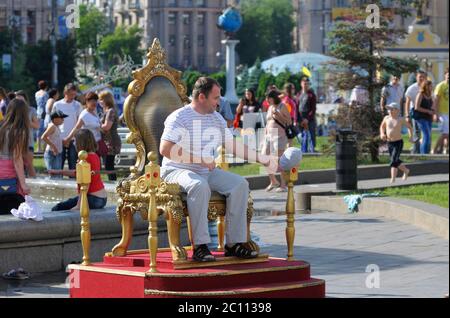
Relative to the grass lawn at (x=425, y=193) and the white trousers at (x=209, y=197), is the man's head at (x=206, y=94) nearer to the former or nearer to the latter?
the white trousers at (x=209, y=197)

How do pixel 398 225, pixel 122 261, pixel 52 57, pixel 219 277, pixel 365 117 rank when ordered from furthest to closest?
pixel 52 57 < pixel 365 117 < pixel 398 225 < pixel 122 261 < pixel 219 277

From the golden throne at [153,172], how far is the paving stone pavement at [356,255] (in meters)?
1.00

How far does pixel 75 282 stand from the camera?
11.0m

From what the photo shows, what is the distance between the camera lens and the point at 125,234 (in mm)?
11266

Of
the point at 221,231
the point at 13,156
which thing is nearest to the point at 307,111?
the point at 13,156

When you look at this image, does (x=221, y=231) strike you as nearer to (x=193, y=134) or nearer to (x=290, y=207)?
(x=290, y=207)

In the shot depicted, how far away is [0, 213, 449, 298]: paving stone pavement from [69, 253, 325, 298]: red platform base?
0.78m

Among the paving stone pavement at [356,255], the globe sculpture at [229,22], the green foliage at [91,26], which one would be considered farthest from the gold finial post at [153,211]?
the green foliage at [91,26]

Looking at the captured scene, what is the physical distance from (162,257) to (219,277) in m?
0.77

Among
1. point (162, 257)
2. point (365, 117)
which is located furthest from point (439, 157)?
point (162, 257)

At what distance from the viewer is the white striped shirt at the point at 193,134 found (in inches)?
427

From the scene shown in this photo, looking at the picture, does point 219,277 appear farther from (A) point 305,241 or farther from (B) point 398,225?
(B) point 398,225

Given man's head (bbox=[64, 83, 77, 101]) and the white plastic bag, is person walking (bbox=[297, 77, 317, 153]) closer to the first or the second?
man's head (bbox=[64, 83, 77, 101])

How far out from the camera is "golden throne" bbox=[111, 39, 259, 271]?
10.4m
